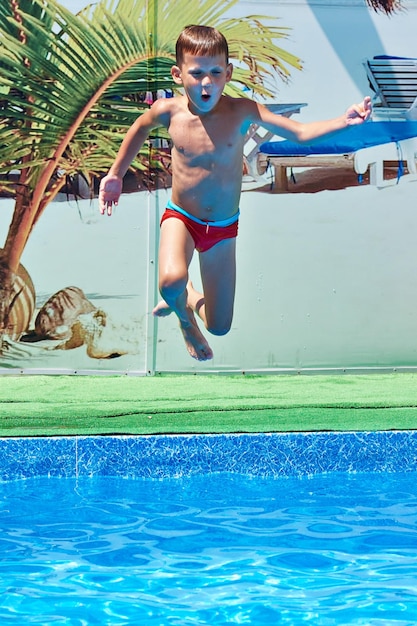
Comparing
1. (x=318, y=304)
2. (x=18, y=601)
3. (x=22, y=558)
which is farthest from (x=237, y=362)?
(x=18, y=601)

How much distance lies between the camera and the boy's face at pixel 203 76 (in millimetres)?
4734

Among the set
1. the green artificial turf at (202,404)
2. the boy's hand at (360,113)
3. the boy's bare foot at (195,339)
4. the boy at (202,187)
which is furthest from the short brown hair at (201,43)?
the green artificial turf at (202,404)

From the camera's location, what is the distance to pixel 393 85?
9.29 meters

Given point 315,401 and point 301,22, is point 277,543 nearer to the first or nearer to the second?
point 315,401

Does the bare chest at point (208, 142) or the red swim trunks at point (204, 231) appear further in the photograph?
the red swim trunks at point (204, 231)

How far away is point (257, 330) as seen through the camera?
9305mm

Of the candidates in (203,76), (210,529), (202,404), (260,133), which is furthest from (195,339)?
A: (260,133)

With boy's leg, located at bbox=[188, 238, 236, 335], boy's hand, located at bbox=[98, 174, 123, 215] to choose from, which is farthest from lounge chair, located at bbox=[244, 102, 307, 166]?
boy's hand, located at bbox=[98, 174, 123, 215]

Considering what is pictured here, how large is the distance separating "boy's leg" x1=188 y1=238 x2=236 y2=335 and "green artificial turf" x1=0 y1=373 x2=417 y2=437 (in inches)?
46.3

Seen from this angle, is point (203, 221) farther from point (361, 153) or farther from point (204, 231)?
point (361, 153)

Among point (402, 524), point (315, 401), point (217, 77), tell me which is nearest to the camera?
point (217, 77)

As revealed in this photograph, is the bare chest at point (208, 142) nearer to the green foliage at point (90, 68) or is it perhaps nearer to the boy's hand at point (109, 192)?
the boy's hand at point (109, 192)

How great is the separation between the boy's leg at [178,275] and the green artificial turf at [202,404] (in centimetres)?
113

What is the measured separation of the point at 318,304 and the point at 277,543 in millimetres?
4309
